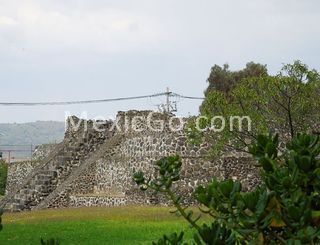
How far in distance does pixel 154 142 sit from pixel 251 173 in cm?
321

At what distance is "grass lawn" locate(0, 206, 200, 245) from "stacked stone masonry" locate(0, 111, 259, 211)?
12.2 ft

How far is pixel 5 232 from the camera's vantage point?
1582 cm

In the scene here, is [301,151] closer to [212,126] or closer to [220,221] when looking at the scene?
[220,221]

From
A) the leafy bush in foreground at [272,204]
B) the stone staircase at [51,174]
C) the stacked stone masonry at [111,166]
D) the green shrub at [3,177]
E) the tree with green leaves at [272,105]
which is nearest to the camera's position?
the leafy bush in foreground at [272,204]

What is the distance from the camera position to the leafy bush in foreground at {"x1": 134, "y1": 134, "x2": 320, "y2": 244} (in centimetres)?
165

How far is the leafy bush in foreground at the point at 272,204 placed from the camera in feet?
5.42

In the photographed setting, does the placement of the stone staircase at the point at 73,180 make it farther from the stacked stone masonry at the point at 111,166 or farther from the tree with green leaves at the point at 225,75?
the tree with green leaves at the point at 225,75

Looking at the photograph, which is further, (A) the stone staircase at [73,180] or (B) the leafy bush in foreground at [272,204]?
(A) the stone staircase at [73,180]

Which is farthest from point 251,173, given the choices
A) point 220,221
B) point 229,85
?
point 220,221

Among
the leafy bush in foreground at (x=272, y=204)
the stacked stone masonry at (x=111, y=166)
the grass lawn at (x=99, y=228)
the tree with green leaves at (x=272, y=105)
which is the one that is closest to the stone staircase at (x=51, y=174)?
the stacked stone masonry at (x=111, y=166)

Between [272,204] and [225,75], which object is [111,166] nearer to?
[225,75]

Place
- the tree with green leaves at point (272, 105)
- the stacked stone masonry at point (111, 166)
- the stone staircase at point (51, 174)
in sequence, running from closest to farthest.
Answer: the tree with green leaves at point (272, 105) < the stacked stone masonry at point (111, 166) < the stone staircase at point (51, 174)

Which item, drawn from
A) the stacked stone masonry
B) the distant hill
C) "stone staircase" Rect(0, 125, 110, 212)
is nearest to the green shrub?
the stacked stone masonry

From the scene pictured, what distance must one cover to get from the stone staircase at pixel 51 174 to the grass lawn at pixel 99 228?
228 inches
